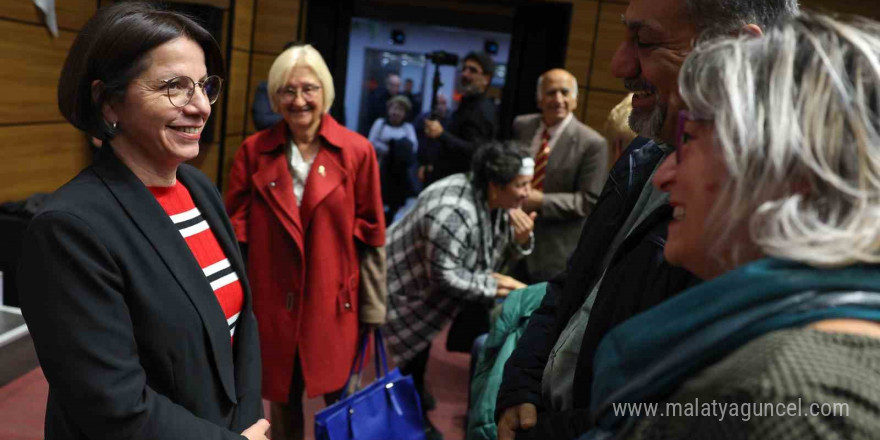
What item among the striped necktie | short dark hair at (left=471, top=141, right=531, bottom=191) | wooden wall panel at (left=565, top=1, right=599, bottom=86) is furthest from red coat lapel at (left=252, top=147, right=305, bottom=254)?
wooden wall panel at (left=565, top=1, right=599, bottom=86)

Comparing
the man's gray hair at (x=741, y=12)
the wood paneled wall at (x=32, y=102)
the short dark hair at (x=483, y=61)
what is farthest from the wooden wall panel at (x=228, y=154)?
the man's gray hair at (x=741, y=12)

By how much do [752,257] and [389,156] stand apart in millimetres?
5805

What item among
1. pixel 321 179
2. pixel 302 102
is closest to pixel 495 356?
pixel 321 179

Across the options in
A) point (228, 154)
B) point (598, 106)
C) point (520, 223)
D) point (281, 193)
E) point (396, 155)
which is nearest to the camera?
point (281, 193)

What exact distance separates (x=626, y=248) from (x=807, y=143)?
0.51 metres

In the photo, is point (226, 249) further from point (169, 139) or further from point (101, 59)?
point (101, 59)

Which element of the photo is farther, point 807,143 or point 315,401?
point 315,401

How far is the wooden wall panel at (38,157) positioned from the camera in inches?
144

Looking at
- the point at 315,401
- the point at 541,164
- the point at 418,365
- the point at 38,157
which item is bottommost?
the point at 315,401

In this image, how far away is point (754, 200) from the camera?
0.71 metres

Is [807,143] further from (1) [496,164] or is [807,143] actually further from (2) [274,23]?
(2) [274,23]

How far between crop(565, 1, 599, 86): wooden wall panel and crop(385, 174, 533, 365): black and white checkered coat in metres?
2.97

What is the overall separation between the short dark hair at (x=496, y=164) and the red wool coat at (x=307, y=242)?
439 millimetres

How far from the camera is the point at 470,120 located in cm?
465
